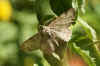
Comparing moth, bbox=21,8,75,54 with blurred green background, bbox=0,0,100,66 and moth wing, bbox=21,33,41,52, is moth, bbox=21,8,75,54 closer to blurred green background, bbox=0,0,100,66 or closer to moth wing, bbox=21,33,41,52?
moth wing, bbox=21,33,41,52

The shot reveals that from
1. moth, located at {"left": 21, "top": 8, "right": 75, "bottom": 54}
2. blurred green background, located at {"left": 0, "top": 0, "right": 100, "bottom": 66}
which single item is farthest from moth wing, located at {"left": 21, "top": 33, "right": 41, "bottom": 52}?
blurred green background, located at {"left": 0, "top": 0, "right": 100, "bottom": 66}

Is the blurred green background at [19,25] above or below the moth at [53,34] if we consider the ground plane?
below

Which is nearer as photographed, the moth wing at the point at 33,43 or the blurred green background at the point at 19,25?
the moth wing at the point at 33,43

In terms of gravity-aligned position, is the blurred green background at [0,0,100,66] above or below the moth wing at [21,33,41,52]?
below

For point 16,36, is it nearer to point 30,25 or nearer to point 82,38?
point 30,25

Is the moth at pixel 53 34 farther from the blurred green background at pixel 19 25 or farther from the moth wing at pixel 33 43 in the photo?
the blurred green background at pixel 19 25

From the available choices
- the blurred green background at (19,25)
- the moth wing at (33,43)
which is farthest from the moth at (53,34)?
the blurred green background at (19,25)

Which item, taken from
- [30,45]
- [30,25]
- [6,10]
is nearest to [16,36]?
[30,25]

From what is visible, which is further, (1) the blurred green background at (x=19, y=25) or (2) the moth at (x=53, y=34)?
(1) the blurred green background at (x=19, y=25)
